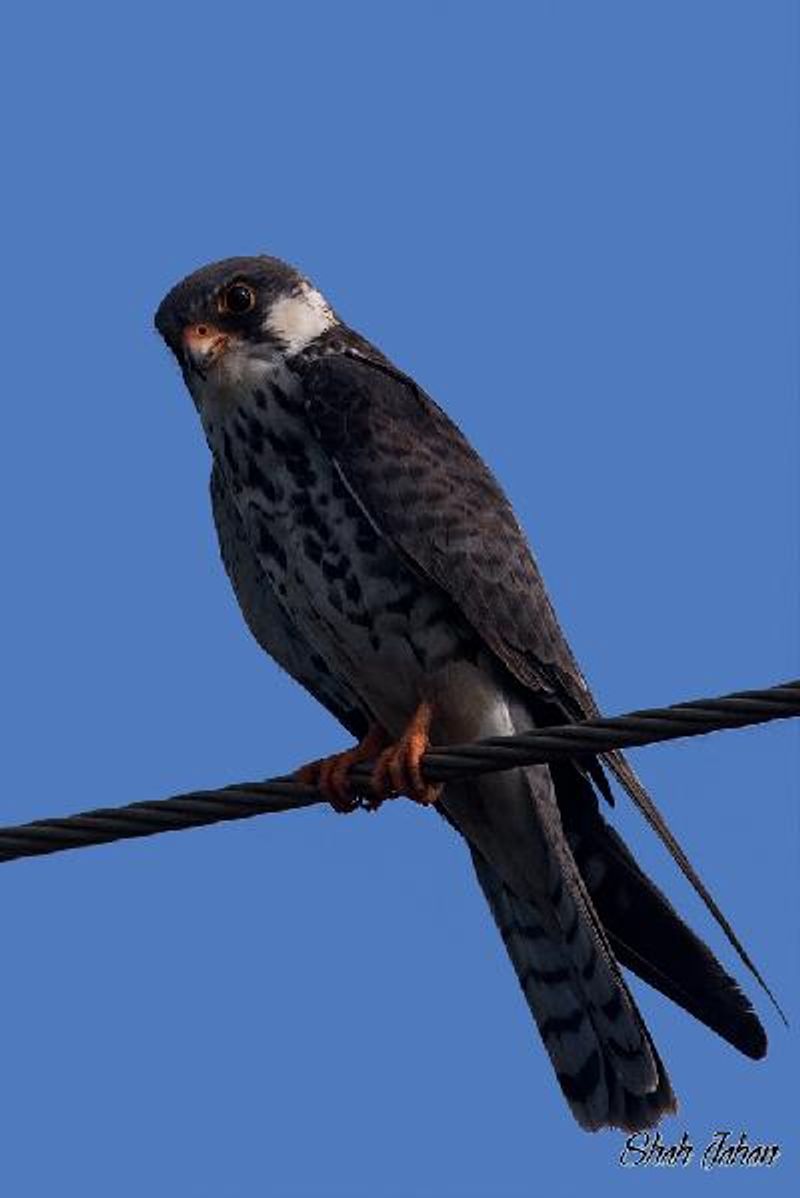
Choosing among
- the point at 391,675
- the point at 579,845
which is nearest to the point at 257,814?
the point at 391,675

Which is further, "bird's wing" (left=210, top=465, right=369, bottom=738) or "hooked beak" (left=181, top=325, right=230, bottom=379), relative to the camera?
"hooked beak" (left=181, top=325, right=230, bottom=379)

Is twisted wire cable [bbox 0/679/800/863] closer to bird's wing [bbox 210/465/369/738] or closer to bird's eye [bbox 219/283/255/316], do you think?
bird's wing [bbox 210/465/369/738]

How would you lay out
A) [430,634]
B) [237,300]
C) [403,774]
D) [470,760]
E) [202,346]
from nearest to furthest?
1. [470,760]
2. [403,774]
3. [430,634]
4. [202,346]
5. [237,300]

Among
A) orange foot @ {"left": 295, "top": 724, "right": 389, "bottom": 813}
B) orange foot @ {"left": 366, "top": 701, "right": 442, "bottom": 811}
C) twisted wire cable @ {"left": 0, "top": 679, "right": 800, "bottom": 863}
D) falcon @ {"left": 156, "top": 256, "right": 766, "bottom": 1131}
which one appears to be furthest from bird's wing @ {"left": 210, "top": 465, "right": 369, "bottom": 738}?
twisted wire cable @ {"left": 0, "top": 679, "right": 800, "bottom": 863}

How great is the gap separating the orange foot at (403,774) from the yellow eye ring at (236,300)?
139cm

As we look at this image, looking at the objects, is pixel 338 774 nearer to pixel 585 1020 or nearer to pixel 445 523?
pixel 445 523

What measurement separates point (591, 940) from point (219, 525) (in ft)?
4.65

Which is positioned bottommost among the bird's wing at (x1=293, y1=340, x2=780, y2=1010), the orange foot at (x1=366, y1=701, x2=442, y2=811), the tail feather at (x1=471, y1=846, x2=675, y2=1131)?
the tail feather at (x1=471, y1=846, x2=675, y2=1131)

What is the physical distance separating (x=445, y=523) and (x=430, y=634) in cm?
28

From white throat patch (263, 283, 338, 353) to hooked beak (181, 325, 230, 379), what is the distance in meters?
0.13

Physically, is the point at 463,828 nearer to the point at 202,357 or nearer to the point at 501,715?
the point at 501,715

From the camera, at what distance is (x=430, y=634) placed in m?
6.29

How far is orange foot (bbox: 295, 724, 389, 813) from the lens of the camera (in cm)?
601

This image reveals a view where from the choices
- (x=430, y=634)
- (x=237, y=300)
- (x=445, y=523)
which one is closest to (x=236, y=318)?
(x=237, y=300)
